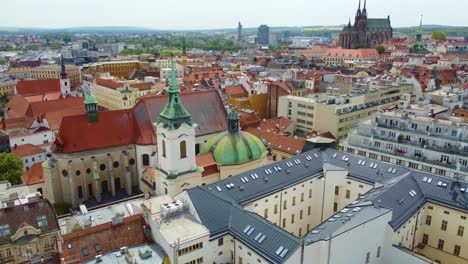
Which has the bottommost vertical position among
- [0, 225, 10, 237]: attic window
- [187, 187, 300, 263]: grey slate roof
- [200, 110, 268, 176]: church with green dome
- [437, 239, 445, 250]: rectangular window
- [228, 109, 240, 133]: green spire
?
[437, 239, 445, 250]: rectangular window

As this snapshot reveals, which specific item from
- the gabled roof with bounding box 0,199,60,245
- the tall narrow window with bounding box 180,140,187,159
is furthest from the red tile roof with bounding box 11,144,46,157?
the tall narrow window with bounding box 180,140,187,159

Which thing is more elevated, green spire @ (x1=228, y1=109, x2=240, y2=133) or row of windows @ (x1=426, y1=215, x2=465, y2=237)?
green spire @ (x1=228, y1=109, x2=240, y2=133)

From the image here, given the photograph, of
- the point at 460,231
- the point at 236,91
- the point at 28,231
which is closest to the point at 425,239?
the point at 460,231

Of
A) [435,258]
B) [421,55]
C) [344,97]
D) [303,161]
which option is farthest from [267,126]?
[421,55]

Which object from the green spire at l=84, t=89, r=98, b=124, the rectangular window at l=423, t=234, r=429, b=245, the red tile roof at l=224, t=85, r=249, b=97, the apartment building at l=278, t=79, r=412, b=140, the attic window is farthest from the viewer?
the red tile roof at l=224, t=85, r=249, b=97

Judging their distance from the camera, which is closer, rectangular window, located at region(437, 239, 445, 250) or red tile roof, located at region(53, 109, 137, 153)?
rectangular window, located at region(437, 239, 445, 250)

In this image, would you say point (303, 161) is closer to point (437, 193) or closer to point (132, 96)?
point (437, 193)

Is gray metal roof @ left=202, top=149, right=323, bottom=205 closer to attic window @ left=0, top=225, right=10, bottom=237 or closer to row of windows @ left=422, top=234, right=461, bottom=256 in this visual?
row of windows @ left=422, top=234, right=461, bottom=256
